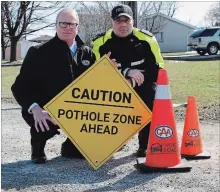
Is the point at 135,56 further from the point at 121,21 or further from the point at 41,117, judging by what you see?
the point at 41,117

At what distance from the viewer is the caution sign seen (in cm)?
443

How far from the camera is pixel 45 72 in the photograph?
4.98m

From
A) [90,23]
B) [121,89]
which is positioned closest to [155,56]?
[121,89]

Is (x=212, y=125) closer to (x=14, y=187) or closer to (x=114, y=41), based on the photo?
(x=114, y=41)

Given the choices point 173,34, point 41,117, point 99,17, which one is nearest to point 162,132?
point 41,117

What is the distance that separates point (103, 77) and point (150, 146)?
3.25ft

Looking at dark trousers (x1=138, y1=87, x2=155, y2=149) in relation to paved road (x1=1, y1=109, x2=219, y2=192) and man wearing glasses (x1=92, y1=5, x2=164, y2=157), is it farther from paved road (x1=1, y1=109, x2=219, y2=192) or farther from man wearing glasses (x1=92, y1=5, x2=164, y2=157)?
paved road (x1=1, y1=109, x2=219, y2=192)

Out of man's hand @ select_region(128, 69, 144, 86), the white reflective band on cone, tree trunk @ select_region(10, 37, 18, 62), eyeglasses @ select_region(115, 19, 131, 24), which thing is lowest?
tree trunk @ select_region(10, 37, 18, 62)

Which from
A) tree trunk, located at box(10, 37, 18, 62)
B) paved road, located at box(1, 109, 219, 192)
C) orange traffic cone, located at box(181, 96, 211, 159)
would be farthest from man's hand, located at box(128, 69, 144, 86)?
tree trunk, located at box(10, 37, 18, 62)

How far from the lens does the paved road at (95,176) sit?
13.9 feet

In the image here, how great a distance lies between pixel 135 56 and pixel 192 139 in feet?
4.12

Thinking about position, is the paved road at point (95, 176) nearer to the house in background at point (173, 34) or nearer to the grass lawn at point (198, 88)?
the grass lawn at point (198, 88)

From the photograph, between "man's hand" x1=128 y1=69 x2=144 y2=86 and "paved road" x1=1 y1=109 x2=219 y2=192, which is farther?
"man's hand" x1=128 y1=69 x2=144 y2=86

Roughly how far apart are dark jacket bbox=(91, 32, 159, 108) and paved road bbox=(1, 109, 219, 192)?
2.99 feet
